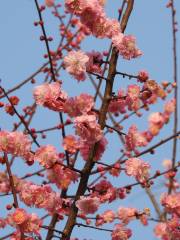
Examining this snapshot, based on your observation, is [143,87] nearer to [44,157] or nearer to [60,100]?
[60,100]

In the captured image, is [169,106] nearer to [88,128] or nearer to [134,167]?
[134,167]

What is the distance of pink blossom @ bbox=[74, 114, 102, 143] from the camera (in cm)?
330

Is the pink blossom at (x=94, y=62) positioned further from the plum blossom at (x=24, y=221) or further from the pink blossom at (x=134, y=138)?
the plum blossom at (x=24, y=221)

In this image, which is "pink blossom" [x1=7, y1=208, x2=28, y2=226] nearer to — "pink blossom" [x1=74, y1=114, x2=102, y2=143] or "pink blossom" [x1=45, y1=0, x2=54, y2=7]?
"pink blossom" [x1=74, y1=114, x2=102, y2=143]

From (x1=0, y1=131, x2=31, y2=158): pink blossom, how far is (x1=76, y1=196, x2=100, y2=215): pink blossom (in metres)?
0.64

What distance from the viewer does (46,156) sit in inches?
135

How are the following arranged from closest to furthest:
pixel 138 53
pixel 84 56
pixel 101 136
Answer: pixel 101 136 → pixel 84 56 → pixel 138 53

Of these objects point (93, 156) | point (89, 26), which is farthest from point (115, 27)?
point (93, 156)

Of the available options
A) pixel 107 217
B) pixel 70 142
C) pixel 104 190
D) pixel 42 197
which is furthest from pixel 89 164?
pixel 107 217

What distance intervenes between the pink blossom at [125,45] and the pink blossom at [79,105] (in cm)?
57

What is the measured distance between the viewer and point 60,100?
3510 millimetres

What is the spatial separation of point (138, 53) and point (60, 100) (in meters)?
0.87

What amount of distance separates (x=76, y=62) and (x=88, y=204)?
3.68 feet

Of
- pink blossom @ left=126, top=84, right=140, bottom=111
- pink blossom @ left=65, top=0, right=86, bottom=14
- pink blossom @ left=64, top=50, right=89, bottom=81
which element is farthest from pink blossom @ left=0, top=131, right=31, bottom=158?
pink blossom @ left=65, top=0, right=86, bottom=14
